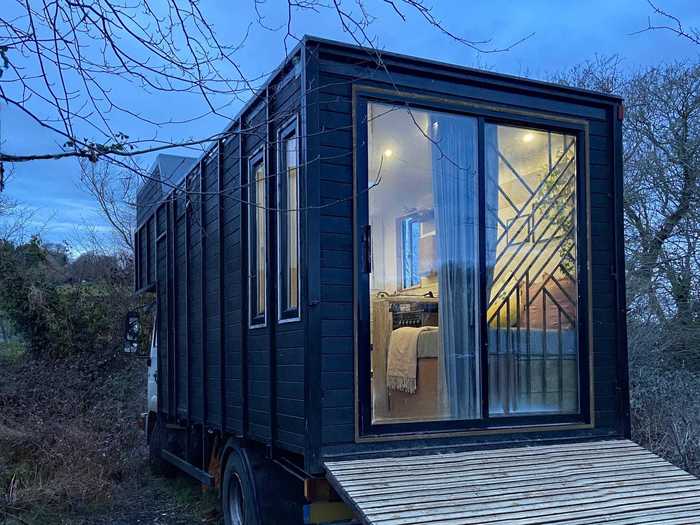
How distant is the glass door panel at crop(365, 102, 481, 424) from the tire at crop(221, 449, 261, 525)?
120 cm

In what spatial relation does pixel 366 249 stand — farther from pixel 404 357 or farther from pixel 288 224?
pixel 404 357

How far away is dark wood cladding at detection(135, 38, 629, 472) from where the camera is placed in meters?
4.01

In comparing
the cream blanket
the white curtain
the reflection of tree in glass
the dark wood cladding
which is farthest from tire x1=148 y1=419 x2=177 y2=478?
the reflection of tree in glass

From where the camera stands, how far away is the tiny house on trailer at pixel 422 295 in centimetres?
400

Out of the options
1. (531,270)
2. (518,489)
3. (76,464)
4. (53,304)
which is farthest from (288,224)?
(53,304)

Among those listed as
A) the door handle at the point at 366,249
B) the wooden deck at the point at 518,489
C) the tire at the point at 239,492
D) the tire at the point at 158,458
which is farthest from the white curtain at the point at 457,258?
the tire at the point at 158,458

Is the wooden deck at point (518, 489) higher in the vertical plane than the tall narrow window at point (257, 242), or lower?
lower

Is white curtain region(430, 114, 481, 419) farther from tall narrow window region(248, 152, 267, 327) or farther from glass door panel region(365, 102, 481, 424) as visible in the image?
tall narrow window region(248, 152, 267, 327)

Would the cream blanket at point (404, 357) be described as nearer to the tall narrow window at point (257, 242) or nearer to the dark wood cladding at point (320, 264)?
the dark wood cladding at point (320, 264)

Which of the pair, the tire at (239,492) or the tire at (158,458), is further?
the tire at (158,458)

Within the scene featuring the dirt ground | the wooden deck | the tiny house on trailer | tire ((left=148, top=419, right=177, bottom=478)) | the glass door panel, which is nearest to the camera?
the wooden deck

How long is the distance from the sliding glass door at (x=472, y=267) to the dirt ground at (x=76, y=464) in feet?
10.6

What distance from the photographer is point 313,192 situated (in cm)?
402

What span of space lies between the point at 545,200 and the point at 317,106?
1.88 m
